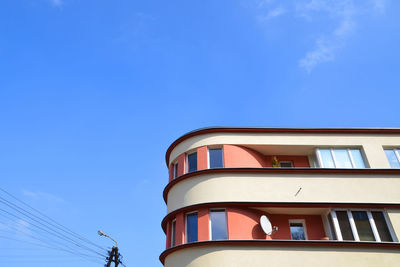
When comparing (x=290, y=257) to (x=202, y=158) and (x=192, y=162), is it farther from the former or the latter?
(x=192, y=162)

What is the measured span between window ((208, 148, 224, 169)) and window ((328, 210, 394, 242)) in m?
5.96

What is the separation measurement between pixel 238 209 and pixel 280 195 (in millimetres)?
2241

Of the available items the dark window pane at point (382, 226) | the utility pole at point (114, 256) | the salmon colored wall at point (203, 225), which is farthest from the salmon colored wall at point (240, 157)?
the utility pole at point (114, 256)

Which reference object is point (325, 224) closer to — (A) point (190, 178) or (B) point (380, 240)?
(B) point (380, 240)

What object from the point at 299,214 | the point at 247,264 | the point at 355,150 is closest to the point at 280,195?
the point at 299,214

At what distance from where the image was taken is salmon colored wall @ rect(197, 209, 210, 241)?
13.9 m

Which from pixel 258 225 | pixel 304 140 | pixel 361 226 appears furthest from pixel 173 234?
pixel 361 226

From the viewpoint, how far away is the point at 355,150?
17469mm

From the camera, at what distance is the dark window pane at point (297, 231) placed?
1532 cm

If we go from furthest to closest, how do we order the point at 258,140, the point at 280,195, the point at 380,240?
the point at 258,140 → the point at 280,195 → the point at 380,240

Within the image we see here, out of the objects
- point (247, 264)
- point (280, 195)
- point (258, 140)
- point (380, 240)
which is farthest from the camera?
point (258, 140)

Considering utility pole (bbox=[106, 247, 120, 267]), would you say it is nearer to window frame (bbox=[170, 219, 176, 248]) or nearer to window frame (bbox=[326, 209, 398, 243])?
window frame (bbox=[170, 219, 176, 248])

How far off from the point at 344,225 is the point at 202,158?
7573 mm

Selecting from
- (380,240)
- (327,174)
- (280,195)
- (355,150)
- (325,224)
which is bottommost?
(380,240)
